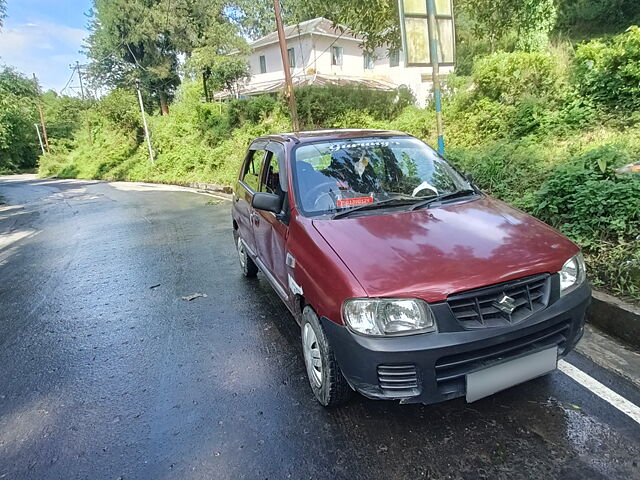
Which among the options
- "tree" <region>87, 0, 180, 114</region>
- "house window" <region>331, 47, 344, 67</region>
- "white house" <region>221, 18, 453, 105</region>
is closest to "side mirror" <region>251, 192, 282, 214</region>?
"white house" <region>221, 18, 453, 105</region>

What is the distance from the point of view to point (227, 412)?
2.76 metres

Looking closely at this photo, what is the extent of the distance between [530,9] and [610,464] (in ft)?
47.9

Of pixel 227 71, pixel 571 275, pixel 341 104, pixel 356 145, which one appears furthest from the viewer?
pixel 227 71

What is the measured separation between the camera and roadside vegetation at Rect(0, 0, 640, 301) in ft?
14.0

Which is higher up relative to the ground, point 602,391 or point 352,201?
point 352,201

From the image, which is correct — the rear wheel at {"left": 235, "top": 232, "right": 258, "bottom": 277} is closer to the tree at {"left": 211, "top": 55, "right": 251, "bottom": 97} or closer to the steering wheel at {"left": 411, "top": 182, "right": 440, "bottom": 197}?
the steering wheel at {"left": 411, "top": 182, "right": 440, "bottom": 197}

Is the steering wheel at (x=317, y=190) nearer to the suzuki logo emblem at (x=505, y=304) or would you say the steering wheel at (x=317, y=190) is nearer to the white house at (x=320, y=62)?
the suzuki logo emblem at (x=505, y=304)

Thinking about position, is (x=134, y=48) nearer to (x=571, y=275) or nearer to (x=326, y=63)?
(x=326, y=63)

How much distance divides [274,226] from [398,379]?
1.72 meters

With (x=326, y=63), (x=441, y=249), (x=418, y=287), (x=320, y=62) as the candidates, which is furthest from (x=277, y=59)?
(x=418, y=287)

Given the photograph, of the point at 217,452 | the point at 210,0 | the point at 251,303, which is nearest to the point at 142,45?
the point at 210,0

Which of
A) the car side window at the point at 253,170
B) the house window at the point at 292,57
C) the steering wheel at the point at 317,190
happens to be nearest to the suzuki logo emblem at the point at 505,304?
the steering wheel at the point at 317,190

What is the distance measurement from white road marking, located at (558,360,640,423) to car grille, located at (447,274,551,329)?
0.85 m

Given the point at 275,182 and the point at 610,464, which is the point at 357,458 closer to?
the point at 610,464
